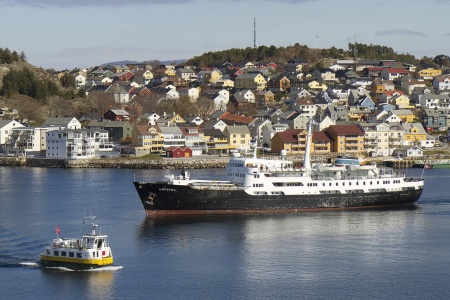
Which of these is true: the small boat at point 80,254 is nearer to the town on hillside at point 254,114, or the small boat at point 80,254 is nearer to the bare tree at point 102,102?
the town on hillside at point 254,114

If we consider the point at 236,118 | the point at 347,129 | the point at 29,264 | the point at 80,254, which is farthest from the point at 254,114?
the point at 29,264

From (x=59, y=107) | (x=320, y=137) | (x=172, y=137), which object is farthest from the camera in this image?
(x=59, y=107)

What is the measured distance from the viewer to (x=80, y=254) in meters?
23.1

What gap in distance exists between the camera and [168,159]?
Answer: 4950 centimetres

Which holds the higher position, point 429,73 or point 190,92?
point 429,73

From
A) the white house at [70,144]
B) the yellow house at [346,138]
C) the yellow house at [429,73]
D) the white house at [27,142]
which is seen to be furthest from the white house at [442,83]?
the white house at [27,142]

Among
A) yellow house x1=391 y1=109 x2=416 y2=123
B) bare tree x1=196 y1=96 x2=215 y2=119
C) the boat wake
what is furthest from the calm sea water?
bare tree x1=196 y1=96 x2=215 y2=119

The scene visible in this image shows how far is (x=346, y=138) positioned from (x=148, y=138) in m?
11.7

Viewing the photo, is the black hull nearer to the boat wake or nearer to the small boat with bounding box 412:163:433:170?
the boat wake

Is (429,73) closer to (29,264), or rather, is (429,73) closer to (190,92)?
(190,92)

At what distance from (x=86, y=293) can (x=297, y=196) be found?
13316mm

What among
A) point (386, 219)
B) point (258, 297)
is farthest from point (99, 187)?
point (258, 297)

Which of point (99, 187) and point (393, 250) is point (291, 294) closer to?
point (393, 250)

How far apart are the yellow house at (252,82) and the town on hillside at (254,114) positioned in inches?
3.4
